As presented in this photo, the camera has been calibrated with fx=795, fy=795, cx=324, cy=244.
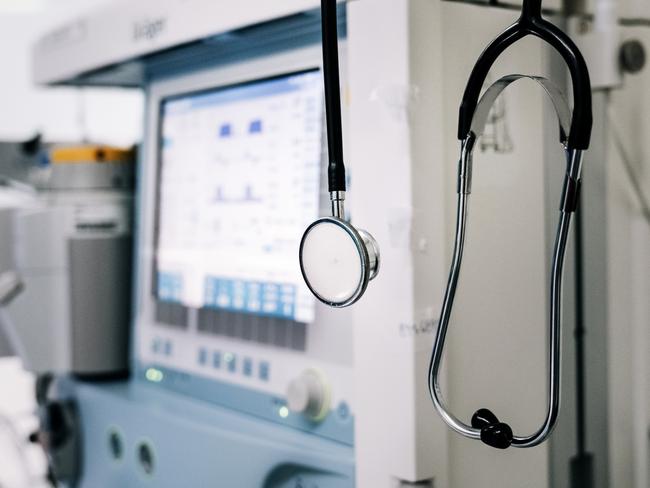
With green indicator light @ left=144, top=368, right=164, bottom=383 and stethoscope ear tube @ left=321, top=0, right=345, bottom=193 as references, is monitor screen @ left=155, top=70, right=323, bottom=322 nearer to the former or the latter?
green indicator light @ left=144, top=368, right=164, bottom=383

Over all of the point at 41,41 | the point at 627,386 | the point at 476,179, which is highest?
the point at 41,41

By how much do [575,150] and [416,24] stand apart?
0.75 feet

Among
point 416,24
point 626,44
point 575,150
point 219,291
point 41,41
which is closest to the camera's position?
point 575,150

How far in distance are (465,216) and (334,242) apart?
0.12 meters

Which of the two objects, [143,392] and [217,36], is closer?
[217,36]

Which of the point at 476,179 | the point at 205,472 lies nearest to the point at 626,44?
the point at 476,179

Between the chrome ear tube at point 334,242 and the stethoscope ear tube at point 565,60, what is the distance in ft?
0.40

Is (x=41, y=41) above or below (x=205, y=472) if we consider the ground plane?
above

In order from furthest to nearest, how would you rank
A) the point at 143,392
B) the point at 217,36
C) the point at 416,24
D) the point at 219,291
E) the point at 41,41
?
the point at 41,41 → the point at 143,392 → the point at 219,291 → the point at 217,36 → the point at 416,24

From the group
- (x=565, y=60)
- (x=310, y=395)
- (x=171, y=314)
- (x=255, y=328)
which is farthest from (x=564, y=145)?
(x=171, y=314)

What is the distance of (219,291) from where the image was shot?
3.78 feet

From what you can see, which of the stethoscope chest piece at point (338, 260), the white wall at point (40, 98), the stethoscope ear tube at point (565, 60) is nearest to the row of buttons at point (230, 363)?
the stethoscope chest piece at point (338, 260)

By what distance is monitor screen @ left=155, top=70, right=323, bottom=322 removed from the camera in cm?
103

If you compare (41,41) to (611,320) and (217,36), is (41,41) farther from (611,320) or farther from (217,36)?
(611,320)
